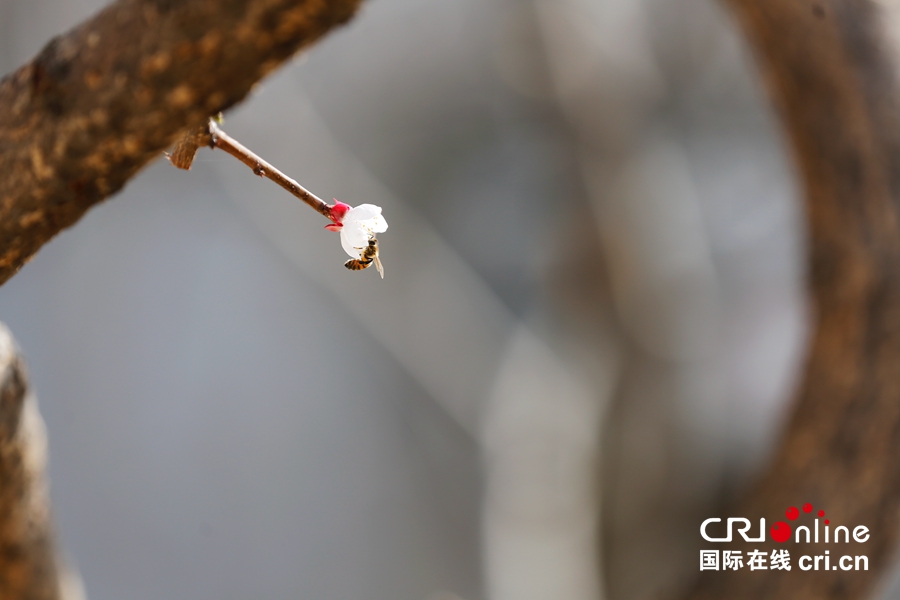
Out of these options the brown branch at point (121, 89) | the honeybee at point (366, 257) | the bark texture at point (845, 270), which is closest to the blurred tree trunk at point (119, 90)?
the brown branch at point (121, 89)

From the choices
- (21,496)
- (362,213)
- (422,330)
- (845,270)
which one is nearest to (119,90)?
(362,213)

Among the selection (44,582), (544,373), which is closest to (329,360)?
(544,373)

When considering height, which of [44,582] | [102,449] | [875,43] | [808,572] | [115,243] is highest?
[115,243]

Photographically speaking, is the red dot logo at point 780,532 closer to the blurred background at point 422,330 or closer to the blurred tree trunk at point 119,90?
the blurred background at point 422,330

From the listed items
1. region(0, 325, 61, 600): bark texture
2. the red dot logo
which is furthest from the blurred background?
region(0, 325, 61, 600): bark texture

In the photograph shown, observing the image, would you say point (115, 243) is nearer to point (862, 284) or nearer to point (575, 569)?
point (575, 569)
